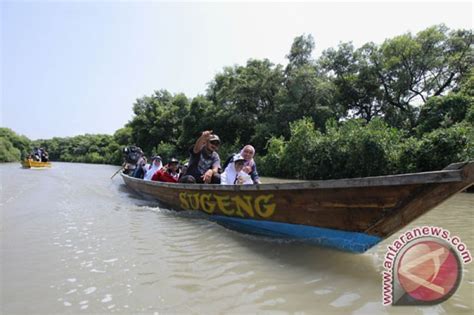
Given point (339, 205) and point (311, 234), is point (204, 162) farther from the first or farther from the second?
point (339, 205)

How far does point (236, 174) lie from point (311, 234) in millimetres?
2021

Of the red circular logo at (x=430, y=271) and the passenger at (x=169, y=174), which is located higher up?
the passenger at (x=169, y=174)

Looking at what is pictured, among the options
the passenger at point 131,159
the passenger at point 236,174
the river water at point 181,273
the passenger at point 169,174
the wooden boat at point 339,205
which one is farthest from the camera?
the passenger at point 131,159

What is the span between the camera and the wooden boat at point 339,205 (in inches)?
107

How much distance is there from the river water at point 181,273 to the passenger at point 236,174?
34.9 inches

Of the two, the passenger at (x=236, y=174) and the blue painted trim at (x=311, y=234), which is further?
the passenger at (x=236, y=174)

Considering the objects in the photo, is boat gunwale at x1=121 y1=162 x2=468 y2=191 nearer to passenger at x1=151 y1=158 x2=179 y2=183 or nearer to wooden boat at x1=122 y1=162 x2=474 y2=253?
wooden boat at x1=122 y1=162 x2=474 y2=253

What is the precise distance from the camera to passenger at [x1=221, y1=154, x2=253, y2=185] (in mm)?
5398

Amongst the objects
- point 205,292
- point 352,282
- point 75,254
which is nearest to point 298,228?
point 352,282

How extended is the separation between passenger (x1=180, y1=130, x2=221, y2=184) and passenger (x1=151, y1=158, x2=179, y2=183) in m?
1.79

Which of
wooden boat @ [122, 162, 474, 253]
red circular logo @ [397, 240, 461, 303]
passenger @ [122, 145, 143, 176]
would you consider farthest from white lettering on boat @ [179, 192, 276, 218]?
passenger @ [122, 145, 143, 176]

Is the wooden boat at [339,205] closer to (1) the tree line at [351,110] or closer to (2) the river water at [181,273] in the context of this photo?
(2) the river water at [181,273]

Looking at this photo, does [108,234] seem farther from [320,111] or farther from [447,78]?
[447,78]

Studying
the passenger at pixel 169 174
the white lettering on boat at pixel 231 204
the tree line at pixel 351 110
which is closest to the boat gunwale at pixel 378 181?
the white lettering on boat at pixel 231 204
